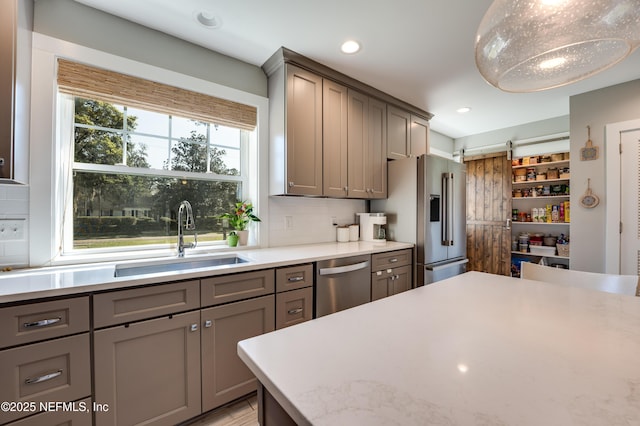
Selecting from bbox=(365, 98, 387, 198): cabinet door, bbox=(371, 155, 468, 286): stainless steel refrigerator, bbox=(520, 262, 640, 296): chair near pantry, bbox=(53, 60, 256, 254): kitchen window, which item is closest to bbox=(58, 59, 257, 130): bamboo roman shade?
bbox=(53, 60, 256, 254): kitchen window

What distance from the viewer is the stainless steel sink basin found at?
173 centimetres

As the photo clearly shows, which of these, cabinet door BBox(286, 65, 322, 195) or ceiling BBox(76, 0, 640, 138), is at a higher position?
ceiling BBox(76, 0, 640, 138)

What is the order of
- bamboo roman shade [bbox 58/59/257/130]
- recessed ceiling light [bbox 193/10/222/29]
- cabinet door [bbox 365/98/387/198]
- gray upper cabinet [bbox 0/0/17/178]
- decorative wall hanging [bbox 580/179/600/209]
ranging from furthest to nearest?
cabinet door [bbox 365/98/387/198]
decorative wall hanging [bbox 580/179/600/209]
recessed ceiling light [bbox 193/10/222/29]
bamboo roman shade [bbox 58/59/257/130]
gray upper cabinet [bbox 0/0/17/178]

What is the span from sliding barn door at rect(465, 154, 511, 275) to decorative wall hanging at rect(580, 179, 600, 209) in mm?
1164

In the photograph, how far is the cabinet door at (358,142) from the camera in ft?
9.01

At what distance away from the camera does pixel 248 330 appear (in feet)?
5.59

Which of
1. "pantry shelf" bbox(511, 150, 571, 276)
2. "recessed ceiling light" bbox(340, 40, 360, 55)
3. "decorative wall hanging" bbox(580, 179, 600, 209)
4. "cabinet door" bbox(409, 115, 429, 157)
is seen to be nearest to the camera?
"recessed ceiling light" bbox(340, 40, 360, 55)

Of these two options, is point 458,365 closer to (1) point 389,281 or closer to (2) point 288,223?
(1) point 389,281

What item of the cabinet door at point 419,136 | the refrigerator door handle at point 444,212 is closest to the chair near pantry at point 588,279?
the refrigerator door handle at point 444,212

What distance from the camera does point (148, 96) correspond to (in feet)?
6.37

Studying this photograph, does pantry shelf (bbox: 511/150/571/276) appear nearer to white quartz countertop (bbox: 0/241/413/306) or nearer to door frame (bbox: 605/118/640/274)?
door frame (bbox: 605/118/640/274)

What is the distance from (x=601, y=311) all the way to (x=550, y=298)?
0.15 m

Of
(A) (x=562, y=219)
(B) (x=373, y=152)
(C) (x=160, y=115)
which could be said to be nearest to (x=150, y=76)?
(C) (x=160, y=115)

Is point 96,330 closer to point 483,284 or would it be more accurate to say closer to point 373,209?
point 483,284
